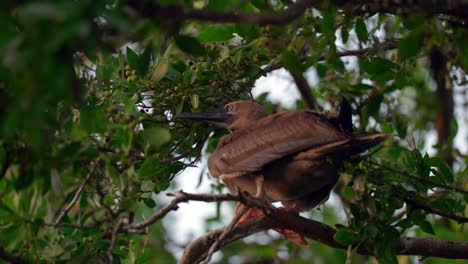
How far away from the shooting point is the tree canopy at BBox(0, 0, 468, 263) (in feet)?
11.5

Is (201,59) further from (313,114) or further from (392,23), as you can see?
(392,23)

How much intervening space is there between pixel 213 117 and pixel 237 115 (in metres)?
0.62

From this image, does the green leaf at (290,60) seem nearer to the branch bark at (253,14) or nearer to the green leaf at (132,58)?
the branch bark at (253,14)

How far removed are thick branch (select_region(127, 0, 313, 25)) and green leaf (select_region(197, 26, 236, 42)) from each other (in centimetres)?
174

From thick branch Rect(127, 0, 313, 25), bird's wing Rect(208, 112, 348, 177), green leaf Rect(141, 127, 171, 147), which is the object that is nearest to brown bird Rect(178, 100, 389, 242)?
bird's wing Rect(208, 112, 348, 177)

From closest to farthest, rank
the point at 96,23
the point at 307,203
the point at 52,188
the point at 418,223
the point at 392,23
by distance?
the point at 96,23 → the point at 52,188 → the point at 418,223 → the point at 307,203 → the point at 392,23

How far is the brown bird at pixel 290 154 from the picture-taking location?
6.07 metres

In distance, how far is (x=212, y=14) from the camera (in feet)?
13.2

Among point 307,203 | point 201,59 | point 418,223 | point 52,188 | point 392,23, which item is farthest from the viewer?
point 392,23

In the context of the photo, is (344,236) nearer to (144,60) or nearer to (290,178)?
(290,178)

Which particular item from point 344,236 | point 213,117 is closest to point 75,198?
point 344,236

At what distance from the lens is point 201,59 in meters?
6.48

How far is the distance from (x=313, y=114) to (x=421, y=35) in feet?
5.39

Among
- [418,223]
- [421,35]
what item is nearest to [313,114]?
[418,223]
